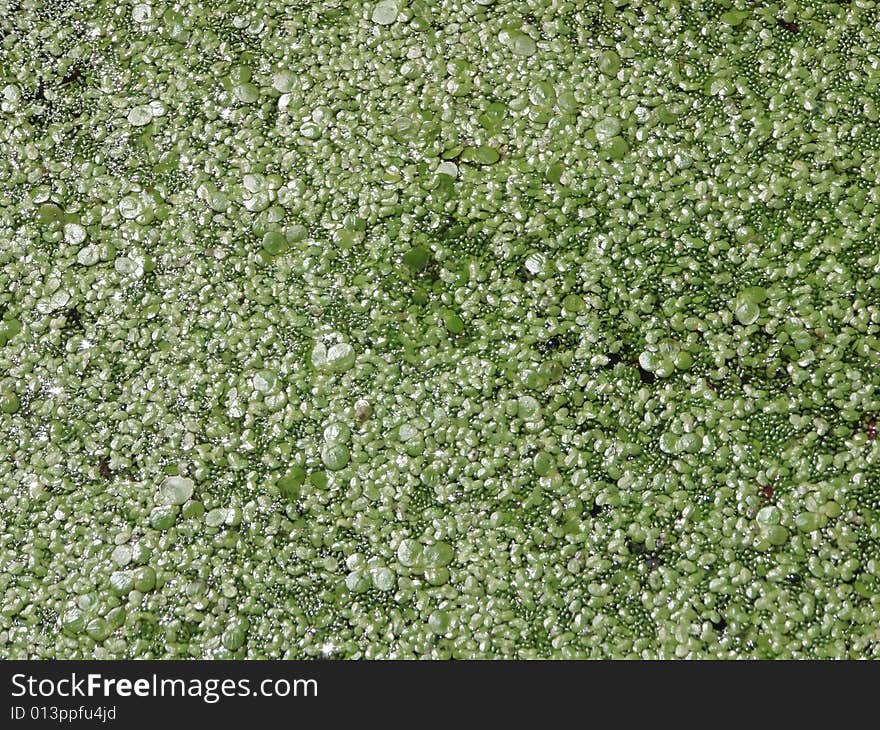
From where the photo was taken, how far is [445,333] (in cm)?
183

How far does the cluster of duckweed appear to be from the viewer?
65.9 inches

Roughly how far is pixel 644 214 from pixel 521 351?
46cm

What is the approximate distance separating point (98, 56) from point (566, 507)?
1736 mm

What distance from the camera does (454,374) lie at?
1791 mm

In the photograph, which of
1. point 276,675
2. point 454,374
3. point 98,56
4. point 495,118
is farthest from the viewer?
point 98,56

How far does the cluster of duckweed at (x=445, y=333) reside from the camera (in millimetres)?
1675

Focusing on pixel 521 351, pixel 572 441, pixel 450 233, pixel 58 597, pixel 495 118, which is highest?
pixel 495 118

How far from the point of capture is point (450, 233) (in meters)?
1.90

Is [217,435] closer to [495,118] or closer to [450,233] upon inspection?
[450,233]

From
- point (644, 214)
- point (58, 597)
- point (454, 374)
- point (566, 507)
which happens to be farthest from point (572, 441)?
point (58, 597)

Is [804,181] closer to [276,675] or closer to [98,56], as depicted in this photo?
[276,675]

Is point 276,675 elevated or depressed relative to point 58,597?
depressed

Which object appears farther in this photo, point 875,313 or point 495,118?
point 495,118

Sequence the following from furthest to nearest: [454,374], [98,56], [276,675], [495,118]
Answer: [98,56]
[495,118]
[454,374]
[276,675]
